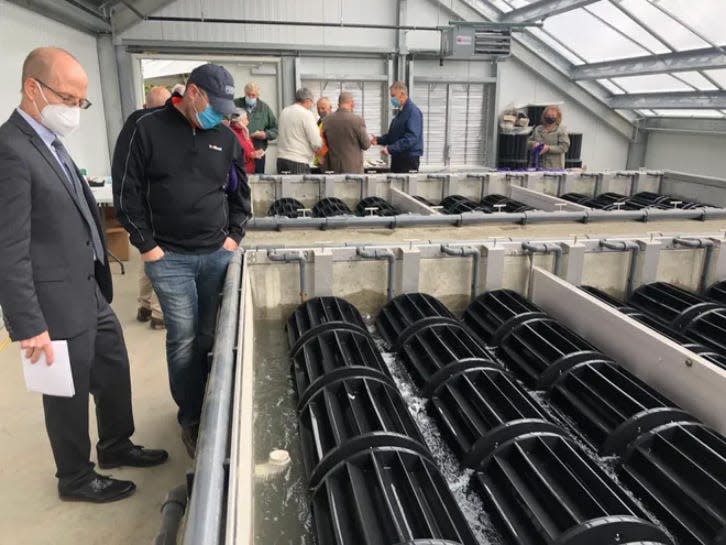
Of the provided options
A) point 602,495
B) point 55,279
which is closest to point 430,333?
point 602,495

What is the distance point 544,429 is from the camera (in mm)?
1453

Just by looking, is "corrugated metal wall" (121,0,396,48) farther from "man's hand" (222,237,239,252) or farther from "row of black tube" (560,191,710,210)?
"man's hand" (222,237,239,252)

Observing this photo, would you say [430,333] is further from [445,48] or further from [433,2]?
[433,2]

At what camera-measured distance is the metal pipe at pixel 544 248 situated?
7.86 feet

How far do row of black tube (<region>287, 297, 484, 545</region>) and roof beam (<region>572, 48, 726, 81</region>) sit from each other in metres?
5.65

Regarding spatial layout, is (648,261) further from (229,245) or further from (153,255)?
(153,255)

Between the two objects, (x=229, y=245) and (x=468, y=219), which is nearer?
(x=229, y=245)

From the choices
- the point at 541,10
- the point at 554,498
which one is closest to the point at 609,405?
the point at 554,498

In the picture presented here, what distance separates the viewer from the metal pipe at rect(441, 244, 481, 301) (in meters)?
2.37

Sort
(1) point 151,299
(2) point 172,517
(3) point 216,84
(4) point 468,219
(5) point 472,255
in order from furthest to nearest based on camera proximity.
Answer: (1) point 151,299 < (4) point 468,219 < (5) point 472,255 < (3) point 216,84 < (2) point 172,517

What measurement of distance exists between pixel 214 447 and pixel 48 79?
1.21m

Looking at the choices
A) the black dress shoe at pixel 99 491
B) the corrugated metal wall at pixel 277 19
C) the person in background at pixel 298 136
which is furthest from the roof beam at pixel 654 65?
the black dress shoe at pixel 99 491

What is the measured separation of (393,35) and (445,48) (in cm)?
87

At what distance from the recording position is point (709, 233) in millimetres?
2664
